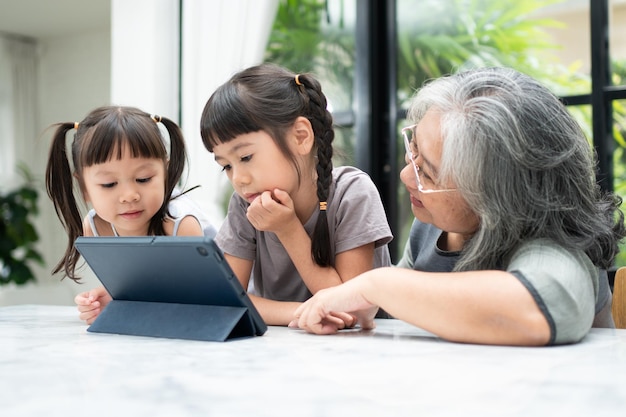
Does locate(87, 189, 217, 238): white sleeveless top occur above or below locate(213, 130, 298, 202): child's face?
below

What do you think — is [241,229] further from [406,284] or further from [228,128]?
[406,284]

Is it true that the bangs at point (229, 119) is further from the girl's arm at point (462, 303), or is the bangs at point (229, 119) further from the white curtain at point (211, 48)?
the white curtain at point (211, 48)

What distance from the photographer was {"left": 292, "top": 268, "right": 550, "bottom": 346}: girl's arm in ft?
2.92

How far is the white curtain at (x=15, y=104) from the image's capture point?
5.81 metres

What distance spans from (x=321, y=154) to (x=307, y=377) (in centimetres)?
86

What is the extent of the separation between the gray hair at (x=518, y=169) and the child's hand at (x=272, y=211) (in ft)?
1.33

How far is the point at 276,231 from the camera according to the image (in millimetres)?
1429

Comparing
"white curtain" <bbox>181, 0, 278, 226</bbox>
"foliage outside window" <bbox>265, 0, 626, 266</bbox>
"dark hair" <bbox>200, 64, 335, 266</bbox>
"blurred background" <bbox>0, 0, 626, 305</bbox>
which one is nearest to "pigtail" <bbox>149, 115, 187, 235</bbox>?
"dark hair" <bbox>200, 64, 335, 266</bbox>

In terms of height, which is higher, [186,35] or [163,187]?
[186,35]

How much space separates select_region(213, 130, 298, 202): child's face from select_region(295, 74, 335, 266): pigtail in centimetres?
9

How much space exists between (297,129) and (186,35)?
98.2 inches

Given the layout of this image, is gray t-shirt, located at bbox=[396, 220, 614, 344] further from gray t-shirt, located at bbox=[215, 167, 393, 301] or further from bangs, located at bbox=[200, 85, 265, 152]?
bangs, located at bbox=[200, 85, 265, 152]

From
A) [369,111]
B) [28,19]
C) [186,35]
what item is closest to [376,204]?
[369,111]

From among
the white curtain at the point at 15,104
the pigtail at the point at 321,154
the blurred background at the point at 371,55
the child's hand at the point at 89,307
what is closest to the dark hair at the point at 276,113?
the pigtail at the point at 321,154
